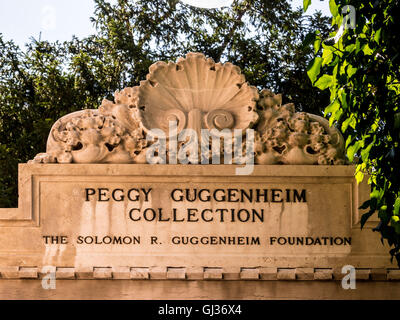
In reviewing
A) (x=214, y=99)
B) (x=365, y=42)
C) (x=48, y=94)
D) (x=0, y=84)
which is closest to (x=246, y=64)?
(x=48, y=94)

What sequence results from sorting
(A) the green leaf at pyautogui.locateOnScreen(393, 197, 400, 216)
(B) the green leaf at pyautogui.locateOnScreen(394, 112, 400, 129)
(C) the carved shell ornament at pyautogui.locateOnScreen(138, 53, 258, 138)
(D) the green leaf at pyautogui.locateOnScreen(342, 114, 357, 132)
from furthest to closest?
(C) the carved shell ornament at pyautogui.locateOnScreen(138, 53, 258, 138) < (D) the green leaf at pyautogui.locateOnScreen(342, 114, 357, 132) < (A) the green leaf at pyautogui.locateOnScreen(393, 197, 400, 216) < (B) the green leaf at pyautogui.locateOnScreen(394, 112, 400, 129)

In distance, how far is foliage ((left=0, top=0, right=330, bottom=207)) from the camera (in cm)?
1529

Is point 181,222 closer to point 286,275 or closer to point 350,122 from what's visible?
point 286,275

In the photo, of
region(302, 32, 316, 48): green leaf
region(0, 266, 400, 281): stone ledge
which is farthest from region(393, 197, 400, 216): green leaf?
region(0, 266, 400, 281): stone ledge

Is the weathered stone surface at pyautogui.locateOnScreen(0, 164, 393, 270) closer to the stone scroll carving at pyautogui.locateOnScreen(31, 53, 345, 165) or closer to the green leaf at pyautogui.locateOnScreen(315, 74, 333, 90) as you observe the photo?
the stone scroll carving at pyautogui.locateOnScreen(31, 53, 345, 165)

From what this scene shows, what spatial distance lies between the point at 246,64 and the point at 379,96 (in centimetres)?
1022

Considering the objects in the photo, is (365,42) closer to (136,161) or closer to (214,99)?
(214,99)

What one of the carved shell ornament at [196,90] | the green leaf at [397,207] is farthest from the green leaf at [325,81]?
the carved shell ornament at [196,90]

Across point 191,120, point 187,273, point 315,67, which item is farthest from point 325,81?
point 187,273

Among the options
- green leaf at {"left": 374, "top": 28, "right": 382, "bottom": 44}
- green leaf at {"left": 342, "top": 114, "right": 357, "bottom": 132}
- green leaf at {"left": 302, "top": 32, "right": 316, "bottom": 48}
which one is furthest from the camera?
green leaf at {"left": 342, "top": 114, "right": 357, "bottom": 132}

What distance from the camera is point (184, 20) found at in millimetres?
16500

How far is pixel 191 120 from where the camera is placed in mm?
8609

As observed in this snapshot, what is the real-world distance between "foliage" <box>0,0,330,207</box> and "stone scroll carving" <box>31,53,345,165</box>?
6284mm
